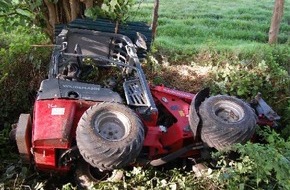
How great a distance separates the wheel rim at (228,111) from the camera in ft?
15.9

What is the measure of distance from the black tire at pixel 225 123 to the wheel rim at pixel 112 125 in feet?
2.85

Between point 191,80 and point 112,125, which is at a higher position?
point 112,125

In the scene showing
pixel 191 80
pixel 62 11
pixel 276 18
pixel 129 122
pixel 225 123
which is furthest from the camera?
pixel 276 18

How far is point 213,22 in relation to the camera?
1236 cm

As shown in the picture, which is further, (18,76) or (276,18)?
(276,18)

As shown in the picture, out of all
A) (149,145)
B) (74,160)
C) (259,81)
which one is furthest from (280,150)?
(259,81)

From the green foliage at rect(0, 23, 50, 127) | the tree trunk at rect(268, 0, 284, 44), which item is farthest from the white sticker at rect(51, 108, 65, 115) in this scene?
the tree trunk at rect(268, 0, 284, 44)

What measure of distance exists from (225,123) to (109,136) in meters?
1.22

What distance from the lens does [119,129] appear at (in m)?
4.30

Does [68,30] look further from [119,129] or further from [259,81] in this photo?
[259,81]

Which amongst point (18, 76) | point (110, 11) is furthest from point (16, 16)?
point (110, 11)

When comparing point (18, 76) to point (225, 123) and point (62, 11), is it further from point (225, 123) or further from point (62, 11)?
point (225, 123)

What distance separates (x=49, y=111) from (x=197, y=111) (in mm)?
1564

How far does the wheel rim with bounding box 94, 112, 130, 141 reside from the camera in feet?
13.9
